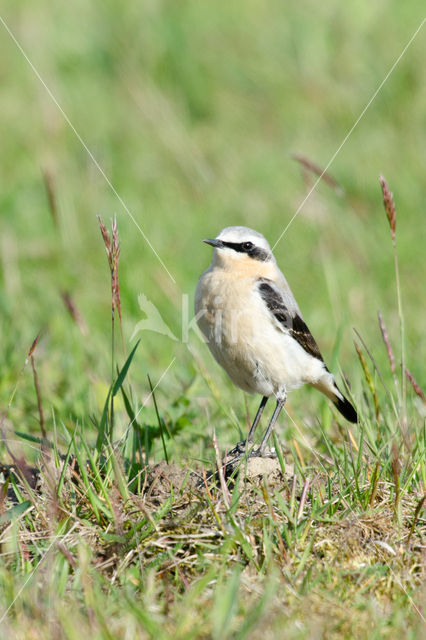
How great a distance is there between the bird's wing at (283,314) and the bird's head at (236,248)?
6.6 inches

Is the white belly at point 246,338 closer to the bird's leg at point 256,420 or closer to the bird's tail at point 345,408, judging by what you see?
the bird's leg at point 256,420

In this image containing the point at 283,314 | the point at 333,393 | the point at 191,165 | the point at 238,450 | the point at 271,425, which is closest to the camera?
the point at 238,450

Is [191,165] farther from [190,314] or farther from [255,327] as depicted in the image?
[255,327]

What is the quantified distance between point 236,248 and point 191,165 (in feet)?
17.0

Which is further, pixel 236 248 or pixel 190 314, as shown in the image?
pixel 190 314

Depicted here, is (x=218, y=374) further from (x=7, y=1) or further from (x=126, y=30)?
(x=7, y=1)

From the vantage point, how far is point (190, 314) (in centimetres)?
603

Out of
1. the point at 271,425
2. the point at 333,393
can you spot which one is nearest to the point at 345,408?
the point at 333,393

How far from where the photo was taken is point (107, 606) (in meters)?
Result: 3.11

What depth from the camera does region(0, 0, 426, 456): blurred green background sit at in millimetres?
6992

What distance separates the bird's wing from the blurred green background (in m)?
0.57

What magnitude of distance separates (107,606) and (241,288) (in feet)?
7.28

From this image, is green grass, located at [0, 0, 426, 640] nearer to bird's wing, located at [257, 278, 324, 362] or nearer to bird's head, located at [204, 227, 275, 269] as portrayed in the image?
bird's wing, located at [257, 278, 324, 362]

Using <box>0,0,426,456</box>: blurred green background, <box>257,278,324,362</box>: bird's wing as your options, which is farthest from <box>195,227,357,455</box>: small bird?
<box>0,0,426,456</box>: blurred green background
